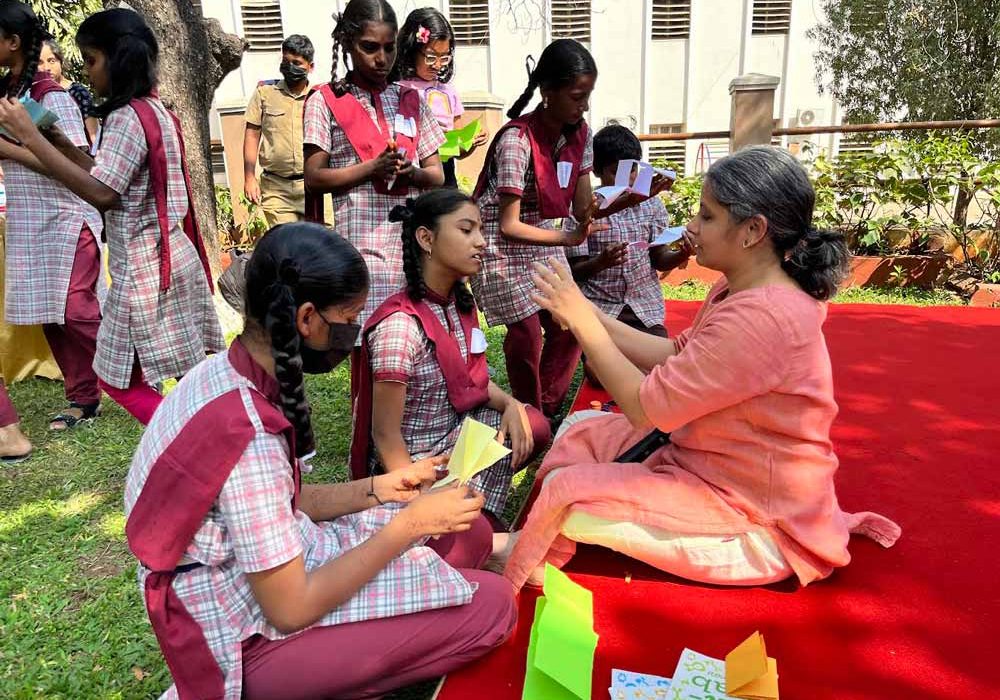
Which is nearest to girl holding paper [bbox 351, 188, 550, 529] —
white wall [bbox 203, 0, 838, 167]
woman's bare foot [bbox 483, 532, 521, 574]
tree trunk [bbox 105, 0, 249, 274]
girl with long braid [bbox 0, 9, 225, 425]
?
woman's bare foot [bbox 483, 532, 521, 574]

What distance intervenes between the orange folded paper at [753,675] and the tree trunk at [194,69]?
438 centimetres

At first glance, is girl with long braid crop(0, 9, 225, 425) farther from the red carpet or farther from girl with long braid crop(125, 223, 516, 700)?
the red carpet

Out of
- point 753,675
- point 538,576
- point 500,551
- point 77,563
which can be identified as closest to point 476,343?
point 500,551

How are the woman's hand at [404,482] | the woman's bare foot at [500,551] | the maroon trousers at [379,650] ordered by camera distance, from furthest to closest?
the woman's bare foot at [500,551] → the woman's hand at [404,482] → the maroon trousers at [379,650]

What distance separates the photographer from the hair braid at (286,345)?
1.38m

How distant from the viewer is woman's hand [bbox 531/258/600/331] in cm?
201

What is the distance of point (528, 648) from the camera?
1778 mm

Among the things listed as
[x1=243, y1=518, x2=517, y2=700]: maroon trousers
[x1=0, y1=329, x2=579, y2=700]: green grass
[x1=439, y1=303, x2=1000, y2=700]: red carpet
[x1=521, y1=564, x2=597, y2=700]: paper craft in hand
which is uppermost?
[x1=243, y1=518, x2=517, y2=700]: maroon trousers

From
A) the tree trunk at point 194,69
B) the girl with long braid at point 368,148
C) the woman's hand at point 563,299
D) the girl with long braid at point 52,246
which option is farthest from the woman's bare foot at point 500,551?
the tree trunk at point 194,69

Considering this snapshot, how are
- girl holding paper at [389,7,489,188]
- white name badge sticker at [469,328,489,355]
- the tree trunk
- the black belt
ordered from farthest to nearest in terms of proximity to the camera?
the black belt, the tree trunk, girl holding paper at [389,7,489,188], white name badge sticker at [469,328,489,355]

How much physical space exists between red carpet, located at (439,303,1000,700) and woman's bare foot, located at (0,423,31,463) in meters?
2.51

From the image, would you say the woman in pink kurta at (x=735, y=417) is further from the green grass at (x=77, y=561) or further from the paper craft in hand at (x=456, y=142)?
the paper craft in hand at (x=456, y=142)

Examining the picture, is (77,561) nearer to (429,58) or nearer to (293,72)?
(429,58)

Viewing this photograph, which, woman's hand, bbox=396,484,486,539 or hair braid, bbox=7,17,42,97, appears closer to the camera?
woman's hand, bbox=396,484,486,539
